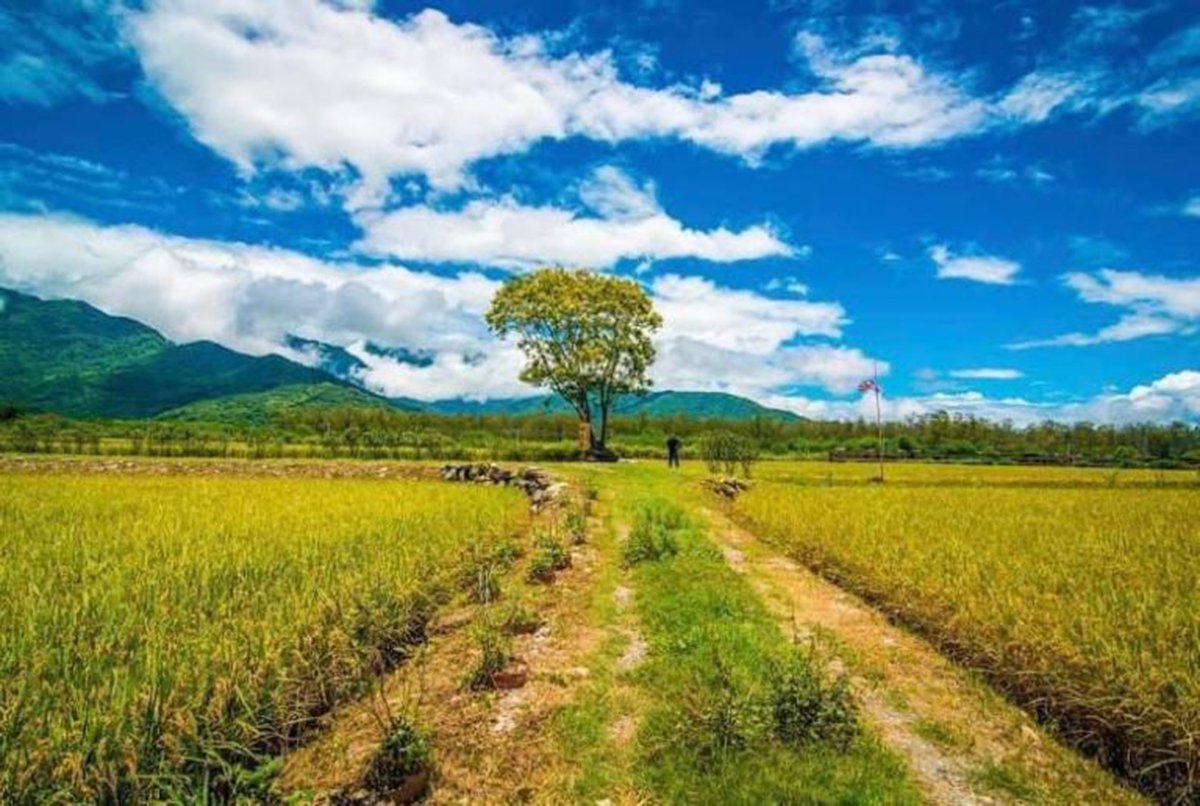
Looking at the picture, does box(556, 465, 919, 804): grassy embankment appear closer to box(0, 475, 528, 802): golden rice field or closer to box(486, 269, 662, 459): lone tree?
box(0, 475, 528, 802): golden rice field

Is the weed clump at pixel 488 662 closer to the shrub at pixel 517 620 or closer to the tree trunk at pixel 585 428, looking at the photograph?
the shrub at pixel 517 620

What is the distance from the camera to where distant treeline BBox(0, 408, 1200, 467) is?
1857 inches

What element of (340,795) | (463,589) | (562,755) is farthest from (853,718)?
(463,589)

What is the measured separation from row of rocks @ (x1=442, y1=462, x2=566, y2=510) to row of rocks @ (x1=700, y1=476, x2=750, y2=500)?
7.39 m

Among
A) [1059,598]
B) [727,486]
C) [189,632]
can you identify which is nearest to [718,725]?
[189,632]

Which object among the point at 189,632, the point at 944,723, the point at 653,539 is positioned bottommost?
the point at 944,723

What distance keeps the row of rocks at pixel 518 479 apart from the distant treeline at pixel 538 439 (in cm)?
991

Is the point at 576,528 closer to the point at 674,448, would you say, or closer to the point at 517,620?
the point at 517,620

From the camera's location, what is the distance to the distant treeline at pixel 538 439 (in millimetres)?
47156

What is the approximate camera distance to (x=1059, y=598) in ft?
30.4

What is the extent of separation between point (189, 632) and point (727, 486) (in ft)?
84.1

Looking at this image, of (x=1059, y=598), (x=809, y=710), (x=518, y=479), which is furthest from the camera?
(x=518, y=479)

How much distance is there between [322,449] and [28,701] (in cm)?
4655

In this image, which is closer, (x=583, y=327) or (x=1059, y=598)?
(x=1059, y=598)
